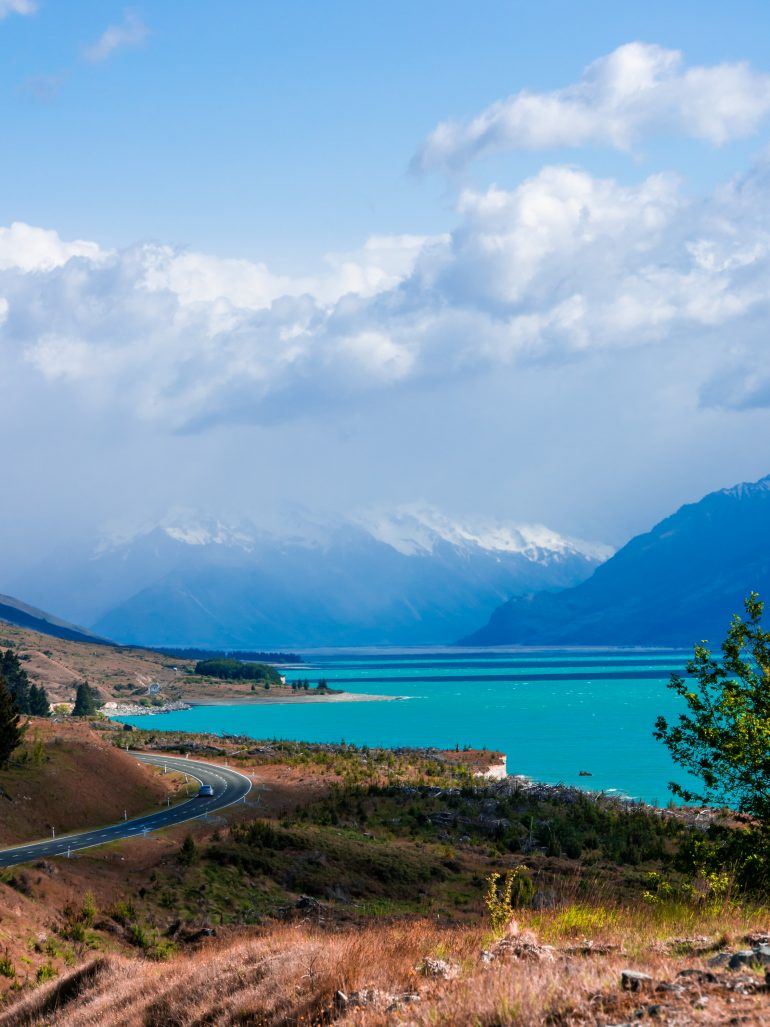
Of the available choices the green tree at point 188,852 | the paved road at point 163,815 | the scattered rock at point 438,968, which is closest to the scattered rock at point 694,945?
the scattered rock at point 438,968

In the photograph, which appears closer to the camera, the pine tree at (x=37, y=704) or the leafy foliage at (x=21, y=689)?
the leafy foliage at (x=21, y=689)

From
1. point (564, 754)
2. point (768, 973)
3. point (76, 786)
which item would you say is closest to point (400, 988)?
point (768, 973)

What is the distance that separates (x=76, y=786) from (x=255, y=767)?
27984 mm

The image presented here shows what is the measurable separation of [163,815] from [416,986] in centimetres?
5099

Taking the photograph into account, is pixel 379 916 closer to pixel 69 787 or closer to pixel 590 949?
pixel 69 787

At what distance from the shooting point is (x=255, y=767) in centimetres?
8412

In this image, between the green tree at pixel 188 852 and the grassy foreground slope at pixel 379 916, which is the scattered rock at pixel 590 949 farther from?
the green tree at pixel 188 852

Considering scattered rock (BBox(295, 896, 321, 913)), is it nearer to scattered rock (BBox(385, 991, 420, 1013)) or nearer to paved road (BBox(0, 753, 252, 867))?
paved road (BBox(0, 753, 252, 867))

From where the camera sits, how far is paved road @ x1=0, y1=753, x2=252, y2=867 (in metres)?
44.9

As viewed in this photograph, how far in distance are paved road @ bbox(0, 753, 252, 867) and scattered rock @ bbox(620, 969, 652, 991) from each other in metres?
37.2

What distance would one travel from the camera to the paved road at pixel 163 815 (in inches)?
1768

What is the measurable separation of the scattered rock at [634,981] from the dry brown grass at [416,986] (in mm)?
108

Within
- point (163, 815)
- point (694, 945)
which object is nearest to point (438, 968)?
point (694, 945)

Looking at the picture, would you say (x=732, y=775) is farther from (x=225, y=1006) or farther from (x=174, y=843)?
(x=174, y=843)
